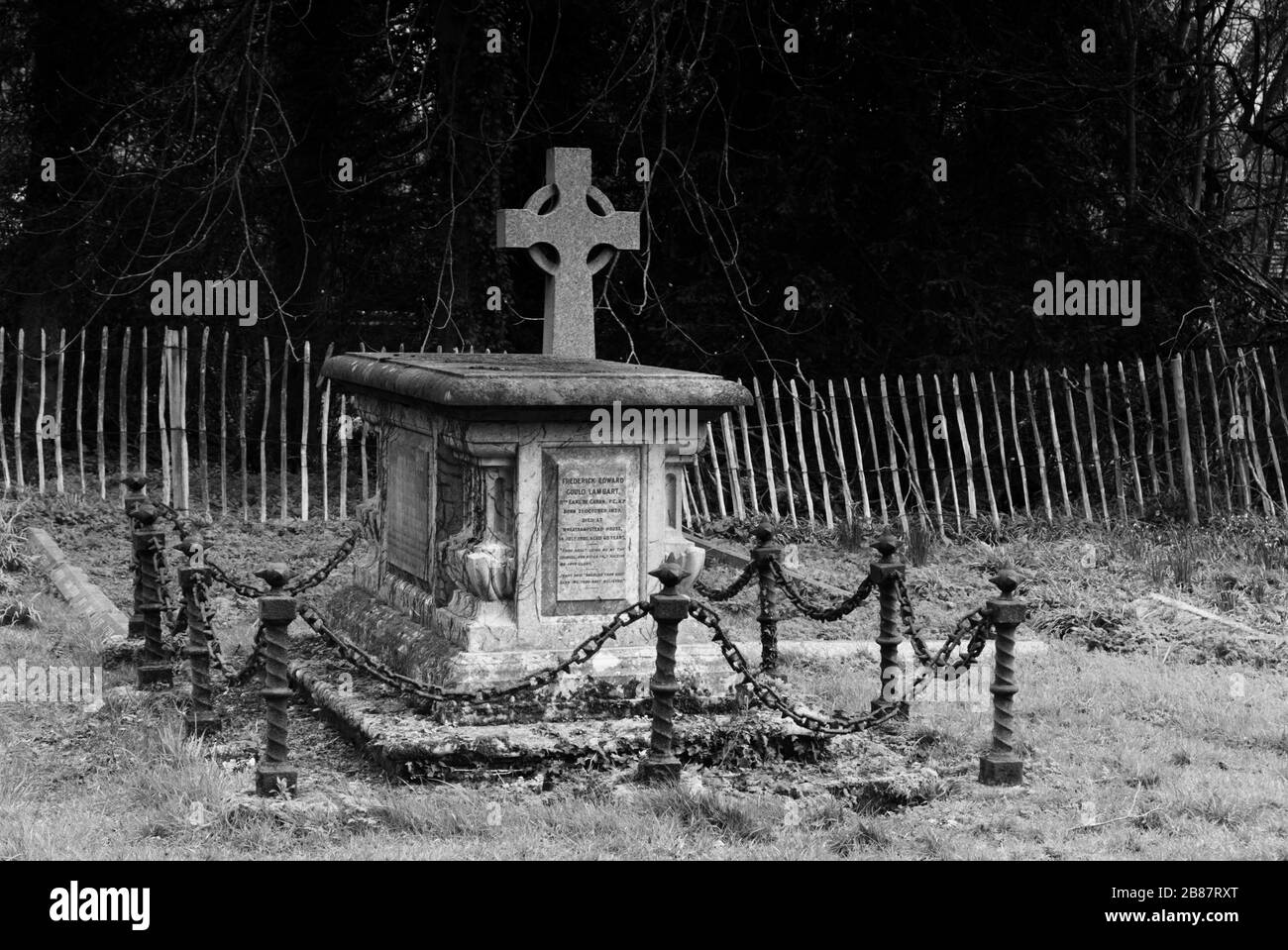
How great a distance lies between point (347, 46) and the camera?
12750 mm

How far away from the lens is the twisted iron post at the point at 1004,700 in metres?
6.08

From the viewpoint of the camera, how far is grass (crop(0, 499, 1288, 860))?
5242 millimetres

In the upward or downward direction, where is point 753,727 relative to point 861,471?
downward

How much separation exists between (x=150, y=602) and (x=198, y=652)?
990 millimetres

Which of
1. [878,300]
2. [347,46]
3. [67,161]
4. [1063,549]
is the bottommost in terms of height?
[1063,549]

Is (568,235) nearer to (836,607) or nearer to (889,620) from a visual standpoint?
(836,607)

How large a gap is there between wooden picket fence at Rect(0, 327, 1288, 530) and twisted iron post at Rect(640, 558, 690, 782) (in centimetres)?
546

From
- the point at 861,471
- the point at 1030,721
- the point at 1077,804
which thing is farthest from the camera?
the point at 861,471

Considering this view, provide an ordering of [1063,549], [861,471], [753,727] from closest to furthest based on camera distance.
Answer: [753,727] < [1063,549] < [861,471]

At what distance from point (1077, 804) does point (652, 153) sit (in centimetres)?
838

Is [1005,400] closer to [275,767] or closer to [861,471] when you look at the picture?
[861,471]

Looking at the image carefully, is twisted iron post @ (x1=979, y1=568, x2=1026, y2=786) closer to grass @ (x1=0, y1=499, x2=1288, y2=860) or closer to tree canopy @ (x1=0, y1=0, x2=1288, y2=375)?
grass @ (x1=0, y1=499, x2=1288, y2=860)

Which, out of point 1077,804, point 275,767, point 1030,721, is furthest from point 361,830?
point 1030,721

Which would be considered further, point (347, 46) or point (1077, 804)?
point (347, 46)
